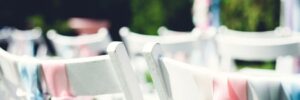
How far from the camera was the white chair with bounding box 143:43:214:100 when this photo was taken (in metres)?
1.07

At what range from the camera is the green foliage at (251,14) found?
4340mm

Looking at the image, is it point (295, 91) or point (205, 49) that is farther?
point (205, 49)

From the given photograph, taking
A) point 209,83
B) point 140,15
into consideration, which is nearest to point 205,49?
point 209,83

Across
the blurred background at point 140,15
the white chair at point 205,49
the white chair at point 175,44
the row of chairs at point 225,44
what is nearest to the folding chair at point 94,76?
the row of chairs at point 225,44

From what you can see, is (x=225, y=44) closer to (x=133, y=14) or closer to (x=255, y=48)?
(x=255, y=48)

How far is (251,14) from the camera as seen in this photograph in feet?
14.3

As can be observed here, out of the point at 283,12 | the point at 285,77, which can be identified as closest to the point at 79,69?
the point at 285,77

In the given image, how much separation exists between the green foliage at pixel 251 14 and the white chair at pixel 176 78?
10.6ft

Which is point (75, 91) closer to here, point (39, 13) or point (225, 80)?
point (225, 80)

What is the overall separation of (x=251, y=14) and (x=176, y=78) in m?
3.29

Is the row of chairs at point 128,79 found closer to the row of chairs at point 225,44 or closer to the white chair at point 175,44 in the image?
the row of chairs at point 225,44

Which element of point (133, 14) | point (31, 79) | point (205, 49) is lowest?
point (133, 14)

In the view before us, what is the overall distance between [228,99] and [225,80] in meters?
0.04

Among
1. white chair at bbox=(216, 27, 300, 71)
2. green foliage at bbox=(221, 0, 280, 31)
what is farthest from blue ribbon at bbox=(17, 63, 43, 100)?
green foliage at bbox=(221, 0, 280, 31)
